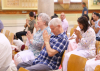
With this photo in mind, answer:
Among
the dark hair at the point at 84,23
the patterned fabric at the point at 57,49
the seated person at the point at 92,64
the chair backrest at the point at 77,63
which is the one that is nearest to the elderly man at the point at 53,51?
the patterned fabric at the point at 57,49

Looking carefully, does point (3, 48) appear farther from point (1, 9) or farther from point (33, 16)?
point (1, 9)

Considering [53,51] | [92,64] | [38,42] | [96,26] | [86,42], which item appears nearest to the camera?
[53,51]

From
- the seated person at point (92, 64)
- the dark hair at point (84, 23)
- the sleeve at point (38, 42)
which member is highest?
the dark hair at point (84, 23)

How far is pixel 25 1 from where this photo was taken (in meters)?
8.61

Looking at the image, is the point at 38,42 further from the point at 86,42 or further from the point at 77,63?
the point at 77,63

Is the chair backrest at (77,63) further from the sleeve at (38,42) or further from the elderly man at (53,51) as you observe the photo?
the sleeve at (38,42)

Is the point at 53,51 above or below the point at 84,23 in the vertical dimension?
below

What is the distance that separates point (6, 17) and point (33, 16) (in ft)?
8.00

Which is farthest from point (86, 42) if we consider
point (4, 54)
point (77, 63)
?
point (4, 54)

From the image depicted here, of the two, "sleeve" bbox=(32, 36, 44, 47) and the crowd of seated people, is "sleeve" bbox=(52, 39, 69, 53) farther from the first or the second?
"sleeve" bbox=(32, 36, 44, 47)

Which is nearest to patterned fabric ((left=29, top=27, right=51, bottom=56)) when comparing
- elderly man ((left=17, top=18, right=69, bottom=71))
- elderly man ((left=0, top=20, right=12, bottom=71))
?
elderly man ((left=17, top=18, right=69, bottom=71))

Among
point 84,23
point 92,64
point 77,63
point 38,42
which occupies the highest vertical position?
point 84,23

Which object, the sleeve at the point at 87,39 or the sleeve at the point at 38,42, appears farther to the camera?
the sleeve at the point at 87,39

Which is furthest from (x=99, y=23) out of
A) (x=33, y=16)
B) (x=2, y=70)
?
(x=2, y=70)
